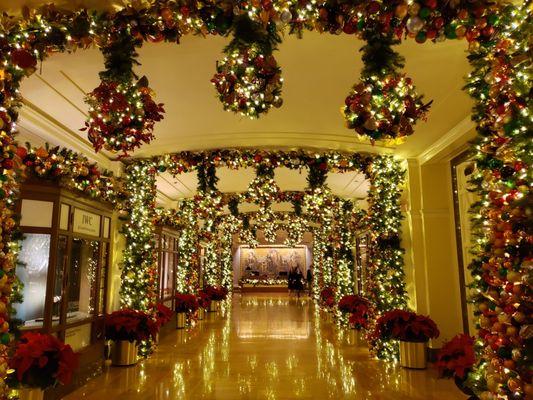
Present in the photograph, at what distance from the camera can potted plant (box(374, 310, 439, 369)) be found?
21.2 ft

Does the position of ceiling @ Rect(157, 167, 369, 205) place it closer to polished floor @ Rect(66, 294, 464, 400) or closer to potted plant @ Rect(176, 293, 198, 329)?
potted plant @ Rect(176, 293, 198, 329)

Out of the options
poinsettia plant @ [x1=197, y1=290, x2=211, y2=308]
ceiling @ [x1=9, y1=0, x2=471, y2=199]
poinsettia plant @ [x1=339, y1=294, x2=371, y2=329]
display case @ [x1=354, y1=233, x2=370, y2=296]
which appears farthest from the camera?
poinsettia plant @ [x1=197, y1=290, x2=211, y2=308]

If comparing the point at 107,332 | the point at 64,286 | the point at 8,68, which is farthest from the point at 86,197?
the point at 8,68

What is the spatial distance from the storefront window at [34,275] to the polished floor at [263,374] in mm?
1172

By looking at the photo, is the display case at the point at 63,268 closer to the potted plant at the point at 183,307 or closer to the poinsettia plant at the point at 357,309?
the potted plant at the point at 183,307

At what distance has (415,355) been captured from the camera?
6484 millimetres

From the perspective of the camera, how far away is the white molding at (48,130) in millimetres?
5453

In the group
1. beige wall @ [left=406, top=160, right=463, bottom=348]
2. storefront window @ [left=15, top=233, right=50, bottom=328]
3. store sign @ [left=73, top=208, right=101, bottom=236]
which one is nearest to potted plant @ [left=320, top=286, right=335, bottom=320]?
beige wall @ [left=406, top=160, right=463, bottom=348]

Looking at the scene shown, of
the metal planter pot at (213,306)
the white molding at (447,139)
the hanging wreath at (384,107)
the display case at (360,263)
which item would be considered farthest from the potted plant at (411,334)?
the metal planter pot at (213,306)

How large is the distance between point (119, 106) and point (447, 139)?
17.0 ft

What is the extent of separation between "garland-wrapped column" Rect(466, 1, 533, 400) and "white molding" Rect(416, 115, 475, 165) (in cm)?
272

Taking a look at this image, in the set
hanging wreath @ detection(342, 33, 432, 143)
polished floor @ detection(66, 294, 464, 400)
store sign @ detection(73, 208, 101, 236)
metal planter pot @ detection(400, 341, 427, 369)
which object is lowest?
polished floor @ detection(66, 294, 464, 400)

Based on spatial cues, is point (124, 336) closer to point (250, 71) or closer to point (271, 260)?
point (250, 71)

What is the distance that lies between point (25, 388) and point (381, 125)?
164 inches
